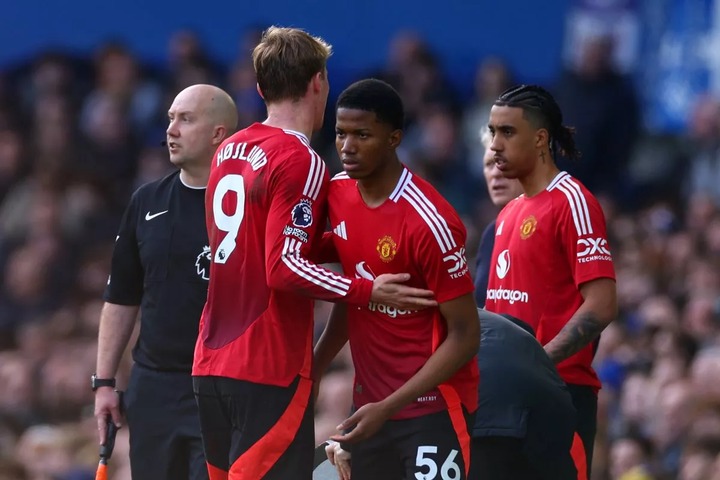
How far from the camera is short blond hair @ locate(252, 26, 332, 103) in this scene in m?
4.88

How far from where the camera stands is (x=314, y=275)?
4.66 meters

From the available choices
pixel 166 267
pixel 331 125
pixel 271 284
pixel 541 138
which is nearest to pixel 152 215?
pixel 166 267

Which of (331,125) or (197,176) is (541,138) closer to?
(197,176)

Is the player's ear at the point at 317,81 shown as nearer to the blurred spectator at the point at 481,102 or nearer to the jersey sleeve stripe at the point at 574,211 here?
the jersey sleeve stripe at the point at 574,211

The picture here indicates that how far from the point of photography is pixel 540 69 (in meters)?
11.7

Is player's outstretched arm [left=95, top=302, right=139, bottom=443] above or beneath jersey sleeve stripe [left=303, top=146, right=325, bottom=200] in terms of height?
beneath

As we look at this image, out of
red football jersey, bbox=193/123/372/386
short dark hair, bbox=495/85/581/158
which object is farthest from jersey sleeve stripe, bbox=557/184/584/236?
red football jersey, bbox=193/123/372/386

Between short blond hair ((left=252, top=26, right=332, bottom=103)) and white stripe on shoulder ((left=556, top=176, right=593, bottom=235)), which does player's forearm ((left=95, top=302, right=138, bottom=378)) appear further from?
white stripe on shoulder ((left=556, top=176, right=593, bottom=235))

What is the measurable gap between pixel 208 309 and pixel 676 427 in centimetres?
375

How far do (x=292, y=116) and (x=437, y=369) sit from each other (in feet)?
2.95

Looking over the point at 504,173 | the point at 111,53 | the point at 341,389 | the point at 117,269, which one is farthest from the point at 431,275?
the point at 111,53

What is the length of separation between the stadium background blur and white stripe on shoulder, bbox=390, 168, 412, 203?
415 centimetres

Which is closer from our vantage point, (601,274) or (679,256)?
(601,274)

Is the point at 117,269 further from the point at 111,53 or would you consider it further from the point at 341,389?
the point at 111,53
